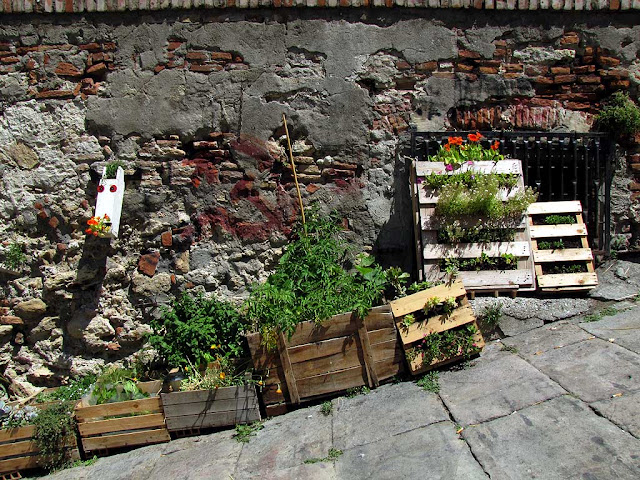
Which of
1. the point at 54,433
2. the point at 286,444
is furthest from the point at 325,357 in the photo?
the point at 54,433

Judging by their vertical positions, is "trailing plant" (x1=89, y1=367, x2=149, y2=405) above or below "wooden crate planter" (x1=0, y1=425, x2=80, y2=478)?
above

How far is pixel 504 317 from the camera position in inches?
169

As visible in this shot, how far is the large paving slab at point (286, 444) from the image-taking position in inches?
132

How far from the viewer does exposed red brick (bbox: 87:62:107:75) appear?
470 cm

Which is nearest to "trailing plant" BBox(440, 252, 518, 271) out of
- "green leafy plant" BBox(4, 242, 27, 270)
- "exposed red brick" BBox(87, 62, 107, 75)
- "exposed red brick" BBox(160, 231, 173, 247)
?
"exposed red brick" BBox(160, 231, 173, 247)

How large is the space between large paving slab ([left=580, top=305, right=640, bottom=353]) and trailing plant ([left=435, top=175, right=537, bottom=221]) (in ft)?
3.50

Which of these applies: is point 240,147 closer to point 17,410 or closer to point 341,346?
point 341,346

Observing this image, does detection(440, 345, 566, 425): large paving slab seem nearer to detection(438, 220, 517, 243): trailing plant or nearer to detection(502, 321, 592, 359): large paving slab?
detection(502, 321, 592, 359): large paving slab

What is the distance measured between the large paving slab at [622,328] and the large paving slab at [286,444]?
2.20 m

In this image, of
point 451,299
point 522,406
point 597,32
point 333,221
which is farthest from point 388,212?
point 597,32

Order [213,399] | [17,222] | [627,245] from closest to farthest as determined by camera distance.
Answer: [213,399], [17,222], [627,245]

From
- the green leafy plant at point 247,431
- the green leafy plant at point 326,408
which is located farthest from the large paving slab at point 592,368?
the green leafy plant at point 247,431

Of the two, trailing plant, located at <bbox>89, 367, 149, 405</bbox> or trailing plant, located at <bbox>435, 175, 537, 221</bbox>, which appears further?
trailing plant, located at <bbox>435, 175, 537, 221</bbox>

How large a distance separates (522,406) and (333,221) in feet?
7.53
